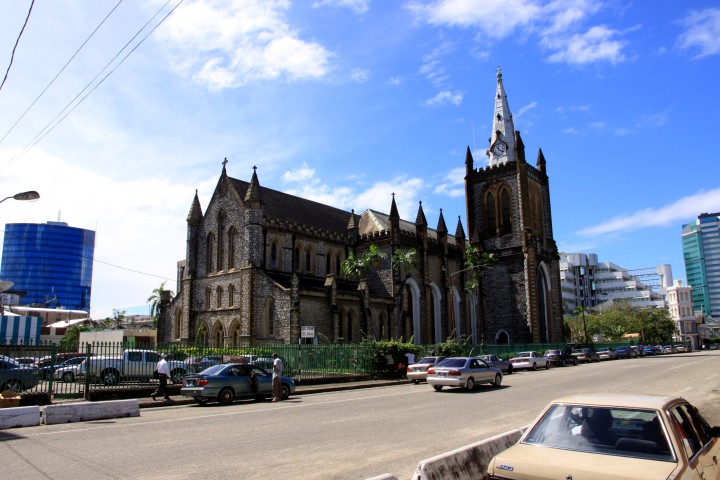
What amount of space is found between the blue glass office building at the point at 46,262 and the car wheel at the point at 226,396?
167 meters

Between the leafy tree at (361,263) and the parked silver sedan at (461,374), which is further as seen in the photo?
the leafy tree at (361,263)

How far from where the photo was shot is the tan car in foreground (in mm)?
4434

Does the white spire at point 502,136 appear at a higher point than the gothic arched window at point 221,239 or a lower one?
higher

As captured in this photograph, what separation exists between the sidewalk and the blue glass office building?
161641 mm

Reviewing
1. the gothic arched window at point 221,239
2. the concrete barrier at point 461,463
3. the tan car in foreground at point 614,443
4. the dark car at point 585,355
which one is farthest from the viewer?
the dark car at point 585,355

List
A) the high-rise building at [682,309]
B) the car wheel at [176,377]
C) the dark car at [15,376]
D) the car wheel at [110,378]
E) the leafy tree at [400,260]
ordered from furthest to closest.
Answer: the high-rise building at [682,309] < the leafy tree at [400,260] < the car wheel at [176,377] < the car wheel at [110,378] < the dark car at [15,376]

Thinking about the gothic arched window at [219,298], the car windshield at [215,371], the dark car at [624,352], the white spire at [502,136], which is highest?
the white spire at [502,136]

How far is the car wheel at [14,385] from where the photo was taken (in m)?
17.8

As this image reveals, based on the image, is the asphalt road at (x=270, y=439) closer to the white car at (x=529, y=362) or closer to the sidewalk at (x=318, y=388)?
the sidewalk at (x=318, y=388)

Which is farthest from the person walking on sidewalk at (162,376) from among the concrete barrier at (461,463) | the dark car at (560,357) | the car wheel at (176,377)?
the dark car at (560,357)

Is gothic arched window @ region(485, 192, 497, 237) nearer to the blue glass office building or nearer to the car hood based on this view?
the car hood

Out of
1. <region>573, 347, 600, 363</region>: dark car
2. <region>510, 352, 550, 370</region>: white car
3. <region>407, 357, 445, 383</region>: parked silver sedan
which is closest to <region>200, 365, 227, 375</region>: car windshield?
<region>407, 357, 445, 383</region>: parked silver sedan

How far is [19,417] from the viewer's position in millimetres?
13367

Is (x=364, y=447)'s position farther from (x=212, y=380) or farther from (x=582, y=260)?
(x=582, y=260)
